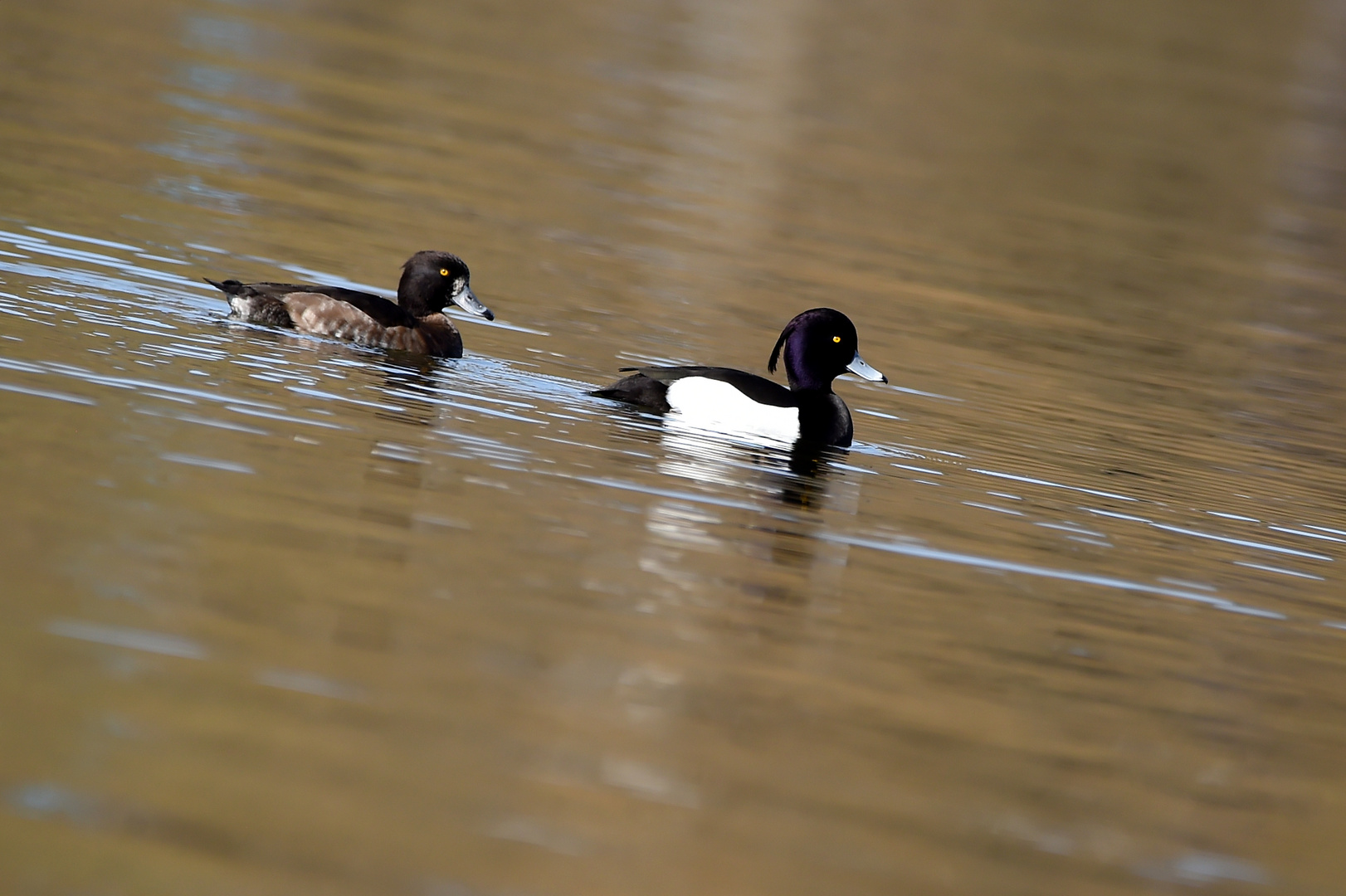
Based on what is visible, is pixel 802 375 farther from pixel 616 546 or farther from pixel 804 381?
pixel 616 546

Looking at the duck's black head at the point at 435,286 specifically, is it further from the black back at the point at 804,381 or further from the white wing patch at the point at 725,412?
the white wing patch at the point at 725,412

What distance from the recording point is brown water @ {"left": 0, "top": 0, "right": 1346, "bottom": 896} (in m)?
5.41

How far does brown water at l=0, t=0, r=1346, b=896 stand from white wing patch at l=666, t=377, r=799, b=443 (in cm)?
35

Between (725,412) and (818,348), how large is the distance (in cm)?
105

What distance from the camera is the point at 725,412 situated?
36.6 ft

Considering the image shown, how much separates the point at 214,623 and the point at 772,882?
86.6 inches

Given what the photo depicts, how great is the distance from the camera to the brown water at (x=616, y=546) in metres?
5.41

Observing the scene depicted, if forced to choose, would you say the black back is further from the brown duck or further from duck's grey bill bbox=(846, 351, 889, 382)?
the brown duck

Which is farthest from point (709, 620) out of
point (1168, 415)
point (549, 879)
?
point (1168, 415)

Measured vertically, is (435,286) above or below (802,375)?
above

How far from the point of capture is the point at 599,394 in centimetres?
1138

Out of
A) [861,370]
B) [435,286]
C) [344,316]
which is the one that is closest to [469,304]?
[435,286]

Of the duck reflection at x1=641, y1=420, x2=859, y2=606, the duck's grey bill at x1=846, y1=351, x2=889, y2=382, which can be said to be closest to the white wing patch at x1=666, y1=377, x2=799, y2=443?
the duck reflection at x1=641, y1=420, x2=859, y2=606

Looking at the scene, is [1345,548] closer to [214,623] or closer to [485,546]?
[485,546]
